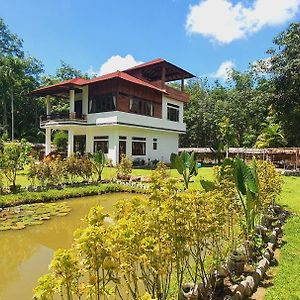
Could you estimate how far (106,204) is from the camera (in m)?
10.9

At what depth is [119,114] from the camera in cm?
2164

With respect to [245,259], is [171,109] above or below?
above

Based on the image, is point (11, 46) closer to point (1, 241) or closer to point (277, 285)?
point (1, 241)

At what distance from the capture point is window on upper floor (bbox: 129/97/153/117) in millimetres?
23266

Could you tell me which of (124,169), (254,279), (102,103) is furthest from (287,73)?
(254,279)

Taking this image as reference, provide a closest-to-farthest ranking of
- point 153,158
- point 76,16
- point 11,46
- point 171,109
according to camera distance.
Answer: point 76,16 < point 153,158 < point 171,109 < point 11,46

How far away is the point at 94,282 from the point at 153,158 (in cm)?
2377

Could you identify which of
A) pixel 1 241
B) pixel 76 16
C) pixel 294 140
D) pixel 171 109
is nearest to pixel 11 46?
pixel 171 109

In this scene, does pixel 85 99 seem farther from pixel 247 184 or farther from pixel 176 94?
pixel 247 184

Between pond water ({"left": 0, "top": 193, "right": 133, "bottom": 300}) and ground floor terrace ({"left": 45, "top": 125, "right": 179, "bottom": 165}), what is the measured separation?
1278cm

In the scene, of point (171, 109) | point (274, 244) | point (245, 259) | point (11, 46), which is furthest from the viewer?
point (11, 46)

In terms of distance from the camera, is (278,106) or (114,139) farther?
(278,106)

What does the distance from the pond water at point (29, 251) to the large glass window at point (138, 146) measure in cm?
1427

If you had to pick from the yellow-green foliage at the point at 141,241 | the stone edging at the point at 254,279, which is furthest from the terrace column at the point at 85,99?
the yellow-green foliage at the point at 141,241
